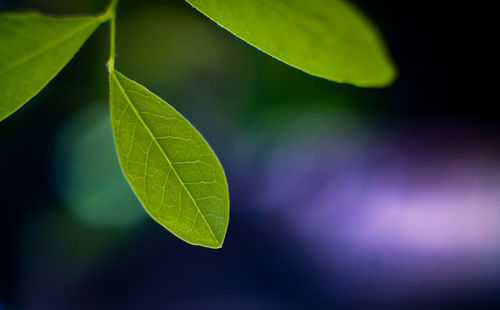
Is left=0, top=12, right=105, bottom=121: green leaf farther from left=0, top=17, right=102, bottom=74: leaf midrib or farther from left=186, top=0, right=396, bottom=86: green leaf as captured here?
left=186, top=0, right=396, bottom=86: green leaf

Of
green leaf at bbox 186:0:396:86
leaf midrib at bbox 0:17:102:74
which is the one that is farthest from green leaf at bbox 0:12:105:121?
green leaf at bbox 186:0:396:86

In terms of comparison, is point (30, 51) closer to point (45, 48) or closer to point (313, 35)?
point (45, 48)

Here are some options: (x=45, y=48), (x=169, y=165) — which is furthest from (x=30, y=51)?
(x=169, y=165)

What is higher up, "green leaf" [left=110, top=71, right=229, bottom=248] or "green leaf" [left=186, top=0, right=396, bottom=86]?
"green leaf" [left=186, top=0, right=396, bottom=86]

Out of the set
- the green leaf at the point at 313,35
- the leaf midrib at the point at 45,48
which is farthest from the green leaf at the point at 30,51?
the green leaf at the point at 313,35

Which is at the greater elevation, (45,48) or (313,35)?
(313,35)
